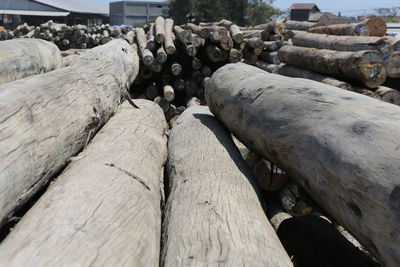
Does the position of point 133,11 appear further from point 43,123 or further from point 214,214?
point 214,214

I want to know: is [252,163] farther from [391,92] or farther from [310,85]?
[391,92]

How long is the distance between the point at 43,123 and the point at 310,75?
516 centimetres

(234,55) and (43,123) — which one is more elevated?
(234,55)

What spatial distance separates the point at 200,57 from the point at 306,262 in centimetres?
615

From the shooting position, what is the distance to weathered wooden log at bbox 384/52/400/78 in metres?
6.00

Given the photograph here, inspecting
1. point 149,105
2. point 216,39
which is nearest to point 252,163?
point 149,105

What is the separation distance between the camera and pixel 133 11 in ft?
173

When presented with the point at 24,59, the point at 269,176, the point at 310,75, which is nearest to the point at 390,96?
the point at 310,75

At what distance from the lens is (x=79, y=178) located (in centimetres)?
231

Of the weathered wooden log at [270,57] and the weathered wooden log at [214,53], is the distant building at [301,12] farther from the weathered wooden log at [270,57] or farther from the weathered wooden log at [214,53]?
the weathered wooden log at [214,53]

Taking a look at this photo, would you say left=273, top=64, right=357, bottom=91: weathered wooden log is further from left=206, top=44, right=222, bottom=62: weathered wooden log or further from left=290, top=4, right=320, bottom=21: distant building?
left=290, top=4, right=320, bottom=21: distant building

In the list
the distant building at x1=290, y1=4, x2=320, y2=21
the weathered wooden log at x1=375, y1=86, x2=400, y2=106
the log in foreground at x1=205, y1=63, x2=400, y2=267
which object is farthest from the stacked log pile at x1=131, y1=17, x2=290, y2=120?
the distant building at x1=290, y1=4, x2=320, y2=21

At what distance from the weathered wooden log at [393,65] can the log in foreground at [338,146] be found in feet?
11.4

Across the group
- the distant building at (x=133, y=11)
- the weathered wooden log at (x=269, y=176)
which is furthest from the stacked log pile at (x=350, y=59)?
the distant building at (x=133, y=11)
